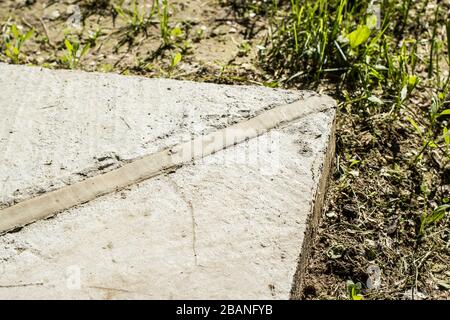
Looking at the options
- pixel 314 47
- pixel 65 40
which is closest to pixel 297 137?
pixel 314 47

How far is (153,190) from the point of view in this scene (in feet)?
7.25

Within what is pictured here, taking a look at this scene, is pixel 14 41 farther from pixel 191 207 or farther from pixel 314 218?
pixel 314 218

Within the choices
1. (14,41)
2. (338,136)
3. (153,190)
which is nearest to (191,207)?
(153,190)

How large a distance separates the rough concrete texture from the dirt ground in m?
0.20

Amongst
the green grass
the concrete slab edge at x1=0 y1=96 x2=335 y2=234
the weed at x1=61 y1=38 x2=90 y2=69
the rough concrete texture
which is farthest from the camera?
the weed at x1=61 y1=38 x2=90 y2=69

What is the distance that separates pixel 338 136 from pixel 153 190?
33.9 inches

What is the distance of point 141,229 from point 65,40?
4.35ft

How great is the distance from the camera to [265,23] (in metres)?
3.18

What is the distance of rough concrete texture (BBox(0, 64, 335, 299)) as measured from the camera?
1.94 meters

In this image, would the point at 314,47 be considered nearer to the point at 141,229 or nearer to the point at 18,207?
the point at 141,229

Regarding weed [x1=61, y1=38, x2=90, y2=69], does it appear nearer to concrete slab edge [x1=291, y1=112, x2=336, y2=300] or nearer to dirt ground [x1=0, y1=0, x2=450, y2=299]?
dirt ground [x1=0, y1=0, x2=450, y2=299]

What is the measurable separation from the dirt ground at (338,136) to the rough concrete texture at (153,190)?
0.20m

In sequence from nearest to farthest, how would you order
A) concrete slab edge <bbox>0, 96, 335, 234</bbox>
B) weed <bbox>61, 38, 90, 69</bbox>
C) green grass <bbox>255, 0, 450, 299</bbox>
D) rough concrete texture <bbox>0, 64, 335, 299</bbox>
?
1. rough concrete texture <bbox>0, 64, 335, 299</bbox>
2. concrete slab edge <bbox>0, 96, 335, 234</bbox>
3. green grass <bbox>255, 0, 450, 299</bbox>
4. weed <bbox>61, 38, 90, 69</bbox>

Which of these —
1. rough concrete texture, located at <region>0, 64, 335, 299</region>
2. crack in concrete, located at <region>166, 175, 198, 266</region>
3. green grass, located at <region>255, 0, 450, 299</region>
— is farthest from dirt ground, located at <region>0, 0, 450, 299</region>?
crack in concrete, located at <region>166, 175, 198, 266</region>
